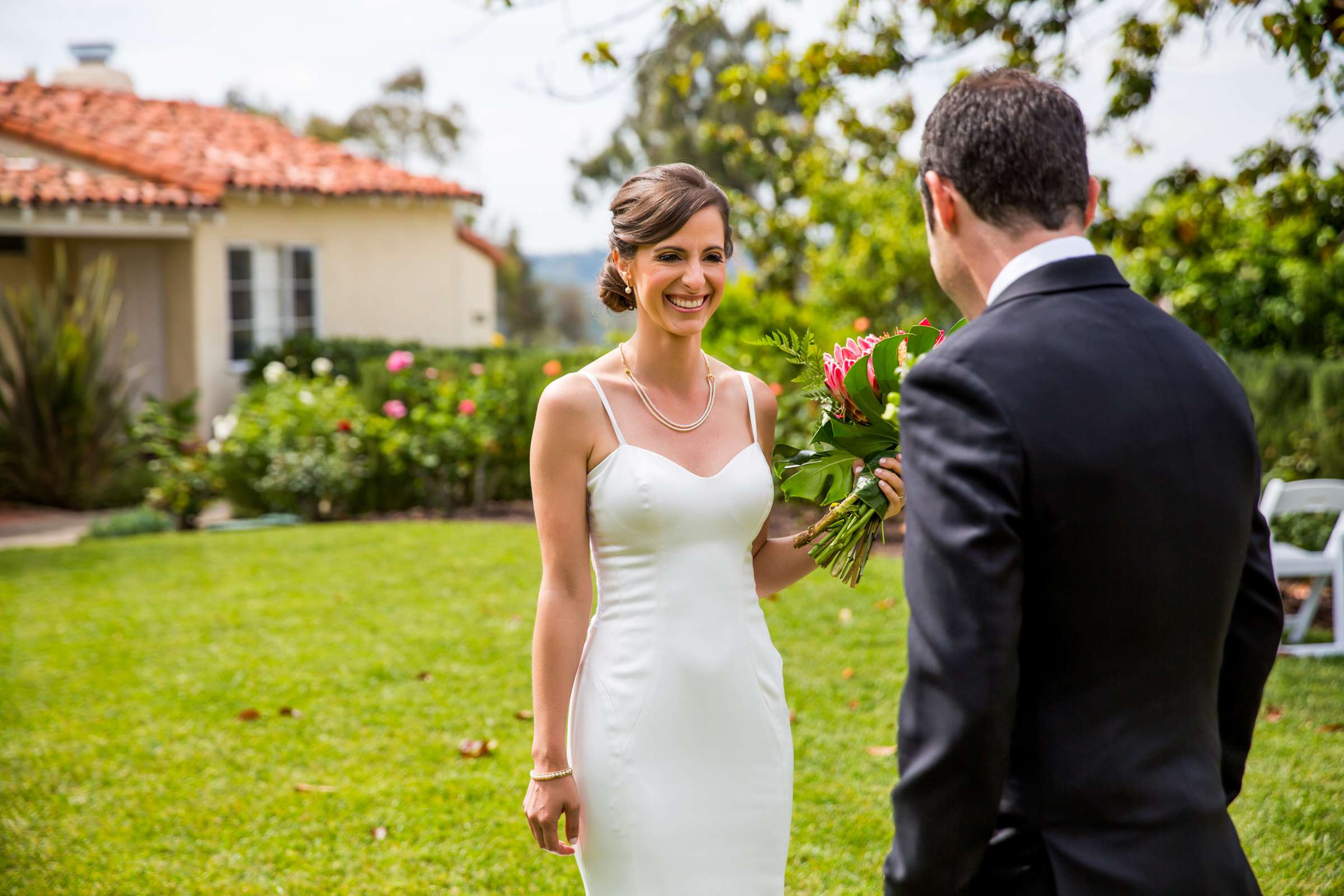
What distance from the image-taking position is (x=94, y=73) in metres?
21.3

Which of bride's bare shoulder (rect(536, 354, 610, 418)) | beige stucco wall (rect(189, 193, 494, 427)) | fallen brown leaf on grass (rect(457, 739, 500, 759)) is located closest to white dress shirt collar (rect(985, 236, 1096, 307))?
bride's bare shoulder (rect(536, 354, 610, 418))

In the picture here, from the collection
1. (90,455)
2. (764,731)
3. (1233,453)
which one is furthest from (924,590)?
(90,455)

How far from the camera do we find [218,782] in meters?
5.26

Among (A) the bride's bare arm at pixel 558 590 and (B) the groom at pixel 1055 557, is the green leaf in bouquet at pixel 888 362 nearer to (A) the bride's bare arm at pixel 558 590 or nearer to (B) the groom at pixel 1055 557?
(B) the groom at pixel 1055 557

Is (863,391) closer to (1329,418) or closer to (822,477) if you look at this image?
(822,477)

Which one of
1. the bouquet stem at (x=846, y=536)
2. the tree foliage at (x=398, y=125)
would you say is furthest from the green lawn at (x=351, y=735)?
the tree foliage at (x=398, y=125)

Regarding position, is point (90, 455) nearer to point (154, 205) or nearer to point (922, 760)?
point (154, 205)

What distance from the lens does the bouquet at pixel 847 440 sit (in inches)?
91.7

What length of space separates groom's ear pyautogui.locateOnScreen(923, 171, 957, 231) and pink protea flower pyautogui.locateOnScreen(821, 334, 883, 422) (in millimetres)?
645

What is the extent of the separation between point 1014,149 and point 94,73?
23.5 metres

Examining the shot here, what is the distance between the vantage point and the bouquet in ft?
7.64

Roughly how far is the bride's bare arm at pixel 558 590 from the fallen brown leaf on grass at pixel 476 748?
2858 mm

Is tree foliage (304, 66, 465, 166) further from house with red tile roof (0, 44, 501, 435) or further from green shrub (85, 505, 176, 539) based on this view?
green shrub (85, 505, 176, 539)

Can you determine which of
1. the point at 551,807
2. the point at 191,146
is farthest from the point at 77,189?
the point at 551,807
